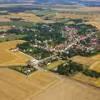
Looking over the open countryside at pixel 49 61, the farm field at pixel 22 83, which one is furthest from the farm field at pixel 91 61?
the farm field at pixel 22 83

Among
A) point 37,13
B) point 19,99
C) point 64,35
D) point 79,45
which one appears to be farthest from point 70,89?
point 37,13

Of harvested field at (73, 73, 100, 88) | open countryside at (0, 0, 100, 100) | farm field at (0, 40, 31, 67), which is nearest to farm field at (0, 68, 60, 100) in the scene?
open countryside at (0, 0, 100, 100)

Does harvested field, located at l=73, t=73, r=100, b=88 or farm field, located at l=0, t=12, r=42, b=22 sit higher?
harvested field, located at l=73, t=73, r=100, b=88

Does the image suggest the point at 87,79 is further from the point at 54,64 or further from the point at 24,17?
the point at 24,17

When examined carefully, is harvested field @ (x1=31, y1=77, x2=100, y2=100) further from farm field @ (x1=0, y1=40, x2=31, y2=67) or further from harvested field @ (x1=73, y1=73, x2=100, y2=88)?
farm field @ (x1=0, y1=40, x2=31, y2=67)

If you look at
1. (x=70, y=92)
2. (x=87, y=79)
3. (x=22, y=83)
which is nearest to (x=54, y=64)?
(x=87, y=79)

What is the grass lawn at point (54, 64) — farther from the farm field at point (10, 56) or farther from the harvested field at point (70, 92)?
the harvested field at point (70, 92)
